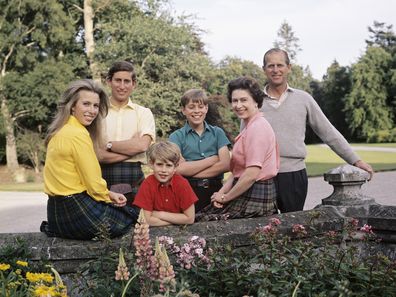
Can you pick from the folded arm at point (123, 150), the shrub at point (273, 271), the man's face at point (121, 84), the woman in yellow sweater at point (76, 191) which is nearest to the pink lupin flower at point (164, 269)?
the shrub at point (273, 271)

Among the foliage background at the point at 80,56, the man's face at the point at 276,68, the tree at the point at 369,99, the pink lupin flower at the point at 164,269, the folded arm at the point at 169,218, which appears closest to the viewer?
the pink lupin flower at the point at 164,269

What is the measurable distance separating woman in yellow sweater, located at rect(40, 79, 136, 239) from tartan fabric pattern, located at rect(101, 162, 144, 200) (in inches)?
27.7

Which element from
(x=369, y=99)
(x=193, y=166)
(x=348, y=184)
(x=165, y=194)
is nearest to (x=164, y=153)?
(x=165, y=194)

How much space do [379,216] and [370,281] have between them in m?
1.31

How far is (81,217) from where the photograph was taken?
11.3 ft

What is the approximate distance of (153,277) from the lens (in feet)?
8.02

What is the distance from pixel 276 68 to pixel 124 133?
121cm

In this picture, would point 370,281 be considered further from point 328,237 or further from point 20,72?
point 20,72

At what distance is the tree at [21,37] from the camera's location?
31297 millimetres

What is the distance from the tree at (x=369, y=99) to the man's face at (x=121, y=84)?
57.8 meters

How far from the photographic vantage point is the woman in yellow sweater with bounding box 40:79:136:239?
345 centimetres

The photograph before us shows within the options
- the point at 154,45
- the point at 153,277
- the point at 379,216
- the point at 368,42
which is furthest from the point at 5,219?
the point at 368,42

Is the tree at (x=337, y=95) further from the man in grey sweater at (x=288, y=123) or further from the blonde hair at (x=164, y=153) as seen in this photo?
the blonde hair at (x=164, y=153)

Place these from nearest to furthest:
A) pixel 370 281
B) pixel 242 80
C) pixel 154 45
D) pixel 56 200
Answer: pixel 370 281
pixel 56 200
pixel 242 80
pixel 154 45
